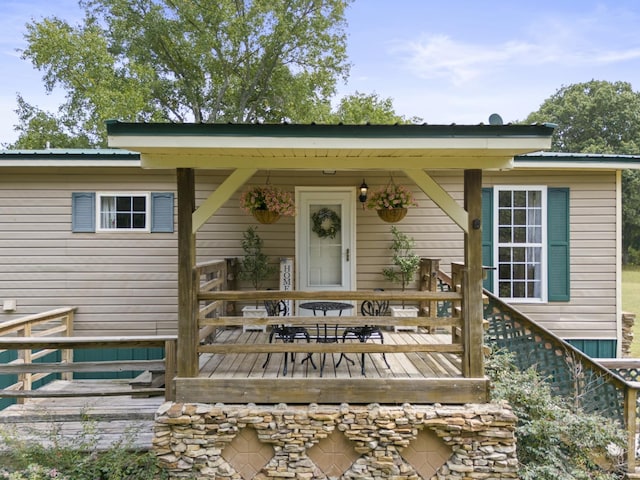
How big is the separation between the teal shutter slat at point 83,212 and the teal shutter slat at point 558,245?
705 cm

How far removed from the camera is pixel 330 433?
3699 mm

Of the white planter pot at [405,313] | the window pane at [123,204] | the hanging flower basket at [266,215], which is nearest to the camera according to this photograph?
the hanging flower basket at [266,215]

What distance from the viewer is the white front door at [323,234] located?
646cm

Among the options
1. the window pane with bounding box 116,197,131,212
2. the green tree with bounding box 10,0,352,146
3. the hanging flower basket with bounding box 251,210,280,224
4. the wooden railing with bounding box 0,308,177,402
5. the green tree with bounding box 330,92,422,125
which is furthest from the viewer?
the green tree with bounding box 330,92,422,125

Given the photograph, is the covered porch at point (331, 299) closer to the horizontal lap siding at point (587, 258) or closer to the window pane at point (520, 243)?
the window pane at point (520, 243)

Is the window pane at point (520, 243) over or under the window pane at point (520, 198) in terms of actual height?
under

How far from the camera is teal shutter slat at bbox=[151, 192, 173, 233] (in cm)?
644

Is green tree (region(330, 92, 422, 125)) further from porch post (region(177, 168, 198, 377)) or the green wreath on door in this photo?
porch post (region(177, 168, 198, 377))

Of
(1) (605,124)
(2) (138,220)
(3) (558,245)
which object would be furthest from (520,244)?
(1) (605,124)

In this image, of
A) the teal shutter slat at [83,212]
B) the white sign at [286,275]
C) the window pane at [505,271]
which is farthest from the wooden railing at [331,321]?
the teal shutter slat at [83,212]

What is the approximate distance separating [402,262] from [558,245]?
2488mm

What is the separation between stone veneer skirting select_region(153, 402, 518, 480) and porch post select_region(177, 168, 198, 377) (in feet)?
1.45

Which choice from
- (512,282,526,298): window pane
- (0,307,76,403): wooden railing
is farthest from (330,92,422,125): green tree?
(0,307,76,403): wooden railing

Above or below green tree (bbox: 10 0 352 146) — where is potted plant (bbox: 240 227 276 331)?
below
